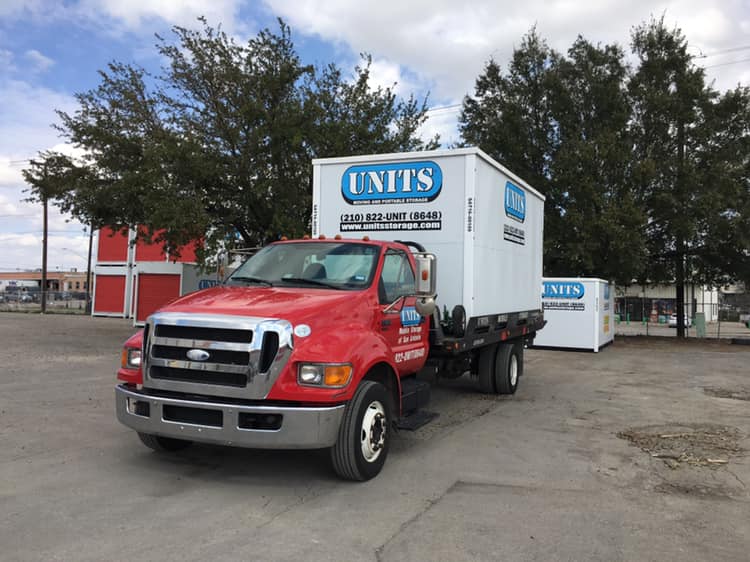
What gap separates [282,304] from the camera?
16.9 feet

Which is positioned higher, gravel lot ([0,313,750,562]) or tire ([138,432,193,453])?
tire ([138,432,193,453])

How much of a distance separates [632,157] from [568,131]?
2.87 meters

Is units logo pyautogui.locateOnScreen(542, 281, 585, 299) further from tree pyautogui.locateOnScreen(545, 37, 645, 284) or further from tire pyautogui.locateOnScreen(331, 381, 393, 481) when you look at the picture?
tire pyautogui.locateOnScreen(331, 381, 393, 481)

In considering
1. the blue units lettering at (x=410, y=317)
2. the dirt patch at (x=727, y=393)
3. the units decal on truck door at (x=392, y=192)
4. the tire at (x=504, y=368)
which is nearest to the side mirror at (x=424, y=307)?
the blue units lettering at (x=410, y=317)

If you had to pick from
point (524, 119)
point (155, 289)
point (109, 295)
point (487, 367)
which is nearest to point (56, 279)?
point (109, 295)

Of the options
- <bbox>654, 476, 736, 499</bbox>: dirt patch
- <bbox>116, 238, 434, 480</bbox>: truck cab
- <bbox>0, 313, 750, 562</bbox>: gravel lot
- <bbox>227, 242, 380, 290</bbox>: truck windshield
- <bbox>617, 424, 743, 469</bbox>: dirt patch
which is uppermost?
<bbox>227, 242, 380, 290</bbox>: truck windshield

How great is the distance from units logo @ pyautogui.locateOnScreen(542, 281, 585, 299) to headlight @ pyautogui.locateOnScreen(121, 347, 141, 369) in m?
16.3

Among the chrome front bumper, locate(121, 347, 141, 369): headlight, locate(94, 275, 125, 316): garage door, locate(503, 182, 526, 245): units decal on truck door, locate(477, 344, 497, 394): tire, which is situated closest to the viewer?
the chrome front bumper

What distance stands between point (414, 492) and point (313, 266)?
2411mm

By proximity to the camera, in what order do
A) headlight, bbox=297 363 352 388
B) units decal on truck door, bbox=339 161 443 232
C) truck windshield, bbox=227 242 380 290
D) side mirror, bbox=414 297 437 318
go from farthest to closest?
units decal on truck door, bbox=339 161 443 232 < side mirror, bbox=414 297 437 318 < truck windshield, bbox=227 242 380 290 < headlight, bbox=297 363 352 388

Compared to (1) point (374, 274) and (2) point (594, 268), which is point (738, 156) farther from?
(1) point (374, 274)

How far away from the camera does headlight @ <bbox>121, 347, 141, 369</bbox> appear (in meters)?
5.38

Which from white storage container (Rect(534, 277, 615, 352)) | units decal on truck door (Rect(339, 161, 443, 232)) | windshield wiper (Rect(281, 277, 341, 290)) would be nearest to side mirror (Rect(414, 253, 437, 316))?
windshield wiper (Rect(281, 277, 341, 290))

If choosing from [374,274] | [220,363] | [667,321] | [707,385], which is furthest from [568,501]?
[667,321]
